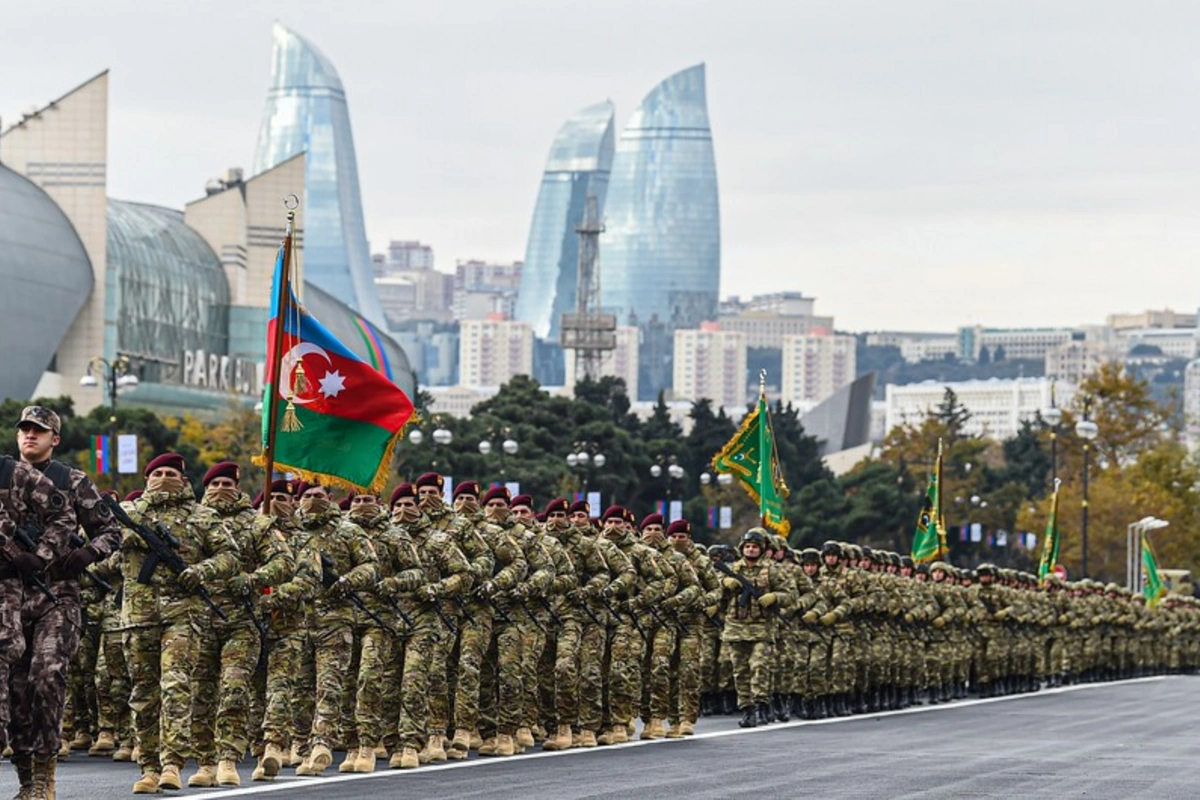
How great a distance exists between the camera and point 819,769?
62.5ft

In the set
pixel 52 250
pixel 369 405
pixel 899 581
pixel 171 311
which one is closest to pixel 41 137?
pixel 52 250

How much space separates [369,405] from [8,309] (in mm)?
77727

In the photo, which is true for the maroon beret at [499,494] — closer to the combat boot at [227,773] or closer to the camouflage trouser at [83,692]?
the camouflage trouser at [83,692]

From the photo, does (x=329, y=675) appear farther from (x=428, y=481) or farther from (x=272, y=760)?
(x=428, y=481)

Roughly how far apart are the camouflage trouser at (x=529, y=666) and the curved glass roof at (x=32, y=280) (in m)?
→ 75.9

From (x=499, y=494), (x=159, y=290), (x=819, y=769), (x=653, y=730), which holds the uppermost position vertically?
(x=159, y=290)

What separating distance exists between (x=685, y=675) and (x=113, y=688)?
6386mm

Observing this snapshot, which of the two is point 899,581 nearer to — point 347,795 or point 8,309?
point 347,795

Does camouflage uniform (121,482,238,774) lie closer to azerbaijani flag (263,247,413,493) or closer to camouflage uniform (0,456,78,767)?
camouflage uniform (0,456,78,767)

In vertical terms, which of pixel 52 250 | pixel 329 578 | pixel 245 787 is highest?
pixel 52 250

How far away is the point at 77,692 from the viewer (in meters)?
19.0

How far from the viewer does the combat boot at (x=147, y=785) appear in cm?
1543

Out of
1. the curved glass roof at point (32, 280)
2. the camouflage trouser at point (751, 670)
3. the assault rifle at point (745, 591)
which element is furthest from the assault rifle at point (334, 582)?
the curved glass roof at point (32, 280)

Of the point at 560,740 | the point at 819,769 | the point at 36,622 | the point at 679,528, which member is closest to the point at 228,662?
the point at 36,622
